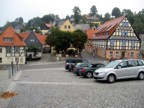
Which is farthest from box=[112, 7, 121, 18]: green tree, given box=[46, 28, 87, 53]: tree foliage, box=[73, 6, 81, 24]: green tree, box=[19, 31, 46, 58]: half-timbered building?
box=[46, 28, 87, 53]: tree foliage

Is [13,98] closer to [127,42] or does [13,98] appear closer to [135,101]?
[135,101]

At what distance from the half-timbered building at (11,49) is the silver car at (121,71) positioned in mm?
44882

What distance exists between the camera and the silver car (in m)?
21.2

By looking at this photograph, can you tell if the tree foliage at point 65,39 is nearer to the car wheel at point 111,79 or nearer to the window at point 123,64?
the window at point 123,64

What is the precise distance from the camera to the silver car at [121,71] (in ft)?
69.5

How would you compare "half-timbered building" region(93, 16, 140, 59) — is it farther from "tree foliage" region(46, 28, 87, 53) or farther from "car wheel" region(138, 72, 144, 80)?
"car wheel" region(138, 72, 144, 80)

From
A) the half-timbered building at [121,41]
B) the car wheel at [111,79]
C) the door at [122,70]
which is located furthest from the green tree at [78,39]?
the car wheel at [111,79]

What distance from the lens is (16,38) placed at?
218 ft

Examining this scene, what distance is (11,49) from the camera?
65.0 m

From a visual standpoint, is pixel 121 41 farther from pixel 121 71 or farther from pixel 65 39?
pixel 121 71

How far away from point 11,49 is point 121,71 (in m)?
46.8

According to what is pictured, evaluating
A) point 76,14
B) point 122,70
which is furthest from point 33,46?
point 76,14

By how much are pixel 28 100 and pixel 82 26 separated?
365ft

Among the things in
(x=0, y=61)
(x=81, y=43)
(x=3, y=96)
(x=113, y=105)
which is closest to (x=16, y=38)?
(x=0, y=61)
